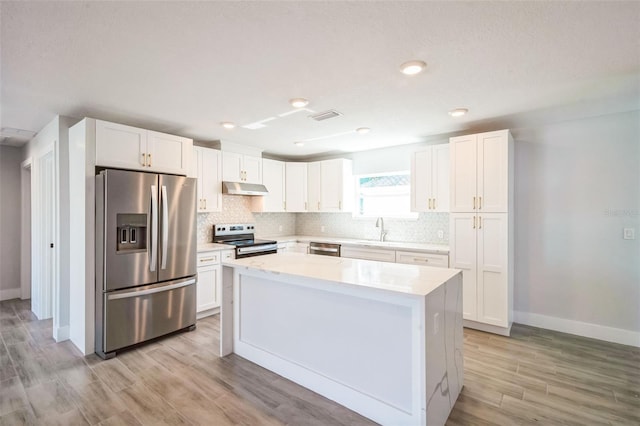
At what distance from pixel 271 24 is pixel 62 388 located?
3054 millimetres

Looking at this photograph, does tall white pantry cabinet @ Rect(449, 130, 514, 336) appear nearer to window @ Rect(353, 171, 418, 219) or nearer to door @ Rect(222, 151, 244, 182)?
window @ Rect(353, 171, 418, 219)

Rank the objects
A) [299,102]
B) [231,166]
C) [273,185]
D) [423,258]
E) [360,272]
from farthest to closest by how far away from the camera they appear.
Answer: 1. [273,185]
2. [231,166]
3. [423,258]
4. [299,102]
5. [360,272]

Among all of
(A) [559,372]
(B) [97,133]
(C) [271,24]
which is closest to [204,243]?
(B) [97,133]

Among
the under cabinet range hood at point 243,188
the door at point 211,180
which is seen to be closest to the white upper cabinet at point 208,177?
the door at point 211,180

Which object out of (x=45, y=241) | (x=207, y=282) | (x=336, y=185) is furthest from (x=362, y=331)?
(x=45, y=241)

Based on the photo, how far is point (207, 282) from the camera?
4047 millimetres

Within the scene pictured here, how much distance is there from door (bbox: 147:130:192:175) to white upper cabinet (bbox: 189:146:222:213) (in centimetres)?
49

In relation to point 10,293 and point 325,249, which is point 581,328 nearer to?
point 325,249

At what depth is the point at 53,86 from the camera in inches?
98.8

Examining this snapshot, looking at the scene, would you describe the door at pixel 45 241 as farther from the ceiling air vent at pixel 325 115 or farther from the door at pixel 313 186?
the door at pixel 313 186

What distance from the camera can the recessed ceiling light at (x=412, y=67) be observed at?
213cm

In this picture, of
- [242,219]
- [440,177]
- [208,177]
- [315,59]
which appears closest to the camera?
[315,59]

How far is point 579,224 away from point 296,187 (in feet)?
13.0

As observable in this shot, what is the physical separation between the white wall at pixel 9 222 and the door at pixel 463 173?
641cm
